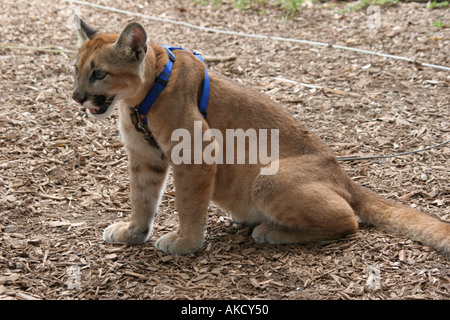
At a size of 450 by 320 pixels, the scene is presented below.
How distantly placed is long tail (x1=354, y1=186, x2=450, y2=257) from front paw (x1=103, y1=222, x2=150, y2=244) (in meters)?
1.79

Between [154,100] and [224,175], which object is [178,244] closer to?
[224,175]

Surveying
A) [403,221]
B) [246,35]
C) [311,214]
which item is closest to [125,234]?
[311,214]

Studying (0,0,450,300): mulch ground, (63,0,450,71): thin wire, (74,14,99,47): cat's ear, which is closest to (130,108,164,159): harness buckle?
(74,14,99,47): cat's ear

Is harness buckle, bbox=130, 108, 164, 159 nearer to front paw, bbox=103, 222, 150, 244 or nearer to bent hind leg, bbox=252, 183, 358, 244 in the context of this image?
front paw, bbox=103, 222, 150, 244

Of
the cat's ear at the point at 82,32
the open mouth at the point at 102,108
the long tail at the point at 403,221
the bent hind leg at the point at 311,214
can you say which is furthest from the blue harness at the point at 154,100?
the long tail at the point at 403,221

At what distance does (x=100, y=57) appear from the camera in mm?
3770

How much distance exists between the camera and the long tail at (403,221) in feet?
12.5

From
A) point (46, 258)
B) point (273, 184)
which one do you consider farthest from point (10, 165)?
point (273, 184)

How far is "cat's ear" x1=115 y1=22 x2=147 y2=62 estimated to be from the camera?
147 inches

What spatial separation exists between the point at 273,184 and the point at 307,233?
0.48 m

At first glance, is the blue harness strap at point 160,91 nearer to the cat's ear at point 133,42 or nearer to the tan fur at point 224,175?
the tan fur at point 224,175

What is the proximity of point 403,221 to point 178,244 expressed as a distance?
1.80 meters
